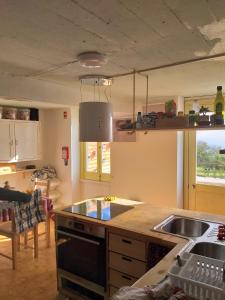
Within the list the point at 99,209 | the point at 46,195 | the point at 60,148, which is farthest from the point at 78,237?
the point at 60,148

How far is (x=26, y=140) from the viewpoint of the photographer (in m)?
4.75

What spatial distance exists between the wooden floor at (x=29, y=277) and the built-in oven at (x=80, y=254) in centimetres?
32

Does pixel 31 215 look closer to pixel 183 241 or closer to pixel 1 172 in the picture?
pixel 1 172

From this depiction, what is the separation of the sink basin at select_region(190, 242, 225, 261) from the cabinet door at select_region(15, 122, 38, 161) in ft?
12.0

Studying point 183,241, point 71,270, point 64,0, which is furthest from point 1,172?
point 64,0

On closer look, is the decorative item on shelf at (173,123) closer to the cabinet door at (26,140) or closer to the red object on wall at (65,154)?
the red object on wall at (65,154)

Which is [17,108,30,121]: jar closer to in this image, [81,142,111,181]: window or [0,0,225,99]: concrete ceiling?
[81,142,111,181]: window

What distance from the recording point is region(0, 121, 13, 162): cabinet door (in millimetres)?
4367

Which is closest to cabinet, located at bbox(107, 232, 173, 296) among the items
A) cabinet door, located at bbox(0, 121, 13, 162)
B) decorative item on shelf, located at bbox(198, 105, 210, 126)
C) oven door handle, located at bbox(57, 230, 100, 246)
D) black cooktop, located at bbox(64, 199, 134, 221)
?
oven door handle, located at bbox(57, 230, 100, 246)

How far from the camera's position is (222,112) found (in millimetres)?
1951

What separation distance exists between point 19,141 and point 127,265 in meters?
3.25

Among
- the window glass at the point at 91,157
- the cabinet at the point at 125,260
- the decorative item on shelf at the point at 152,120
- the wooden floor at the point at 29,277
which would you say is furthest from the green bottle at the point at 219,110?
the window glass at the point at 91,157

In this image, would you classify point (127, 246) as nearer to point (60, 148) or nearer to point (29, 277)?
point (29, 277)

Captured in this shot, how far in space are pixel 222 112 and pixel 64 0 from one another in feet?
4.51
